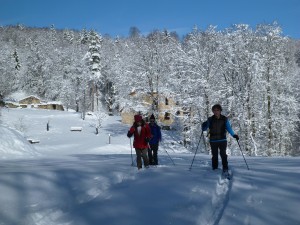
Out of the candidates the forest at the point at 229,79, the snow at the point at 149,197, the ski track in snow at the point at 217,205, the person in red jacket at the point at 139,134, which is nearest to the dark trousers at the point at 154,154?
the person in red jacket at the point at 139,134

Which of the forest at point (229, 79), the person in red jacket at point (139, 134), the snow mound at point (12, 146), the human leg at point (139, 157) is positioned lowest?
the snow mound at point (12, 146)

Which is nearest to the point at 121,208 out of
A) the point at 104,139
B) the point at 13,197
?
the point at 13,197

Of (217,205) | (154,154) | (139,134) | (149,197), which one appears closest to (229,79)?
(154,154)

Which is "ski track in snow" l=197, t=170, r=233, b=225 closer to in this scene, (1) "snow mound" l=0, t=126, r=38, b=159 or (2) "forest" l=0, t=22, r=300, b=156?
(1) "snow mound" l=0, t=126, r=38, b=159

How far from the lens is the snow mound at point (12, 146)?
19.8 meters

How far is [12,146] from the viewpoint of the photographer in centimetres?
2075

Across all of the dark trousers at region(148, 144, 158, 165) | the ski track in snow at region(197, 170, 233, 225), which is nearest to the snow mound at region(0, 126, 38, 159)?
the dark trousers at region(148, 144, 158, 165)

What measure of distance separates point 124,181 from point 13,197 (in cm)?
287

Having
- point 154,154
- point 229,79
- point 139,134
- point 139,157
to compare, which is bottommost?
point 154,154

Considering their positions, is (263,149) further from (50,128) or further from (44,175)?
(50,128)

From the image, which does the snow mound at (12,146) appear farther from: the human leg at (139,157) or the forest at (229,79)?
the human leg at (139,157)

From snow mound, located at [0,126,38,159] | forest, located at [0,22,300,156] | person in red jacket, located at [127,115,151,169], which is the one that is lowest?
snow mound, located at [0,126,38,159]

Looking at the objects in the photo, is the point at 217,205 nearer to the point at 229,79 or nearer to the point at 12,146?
the point at 12,146

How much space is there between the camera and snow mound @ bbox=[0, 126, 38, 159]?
1977 cm
